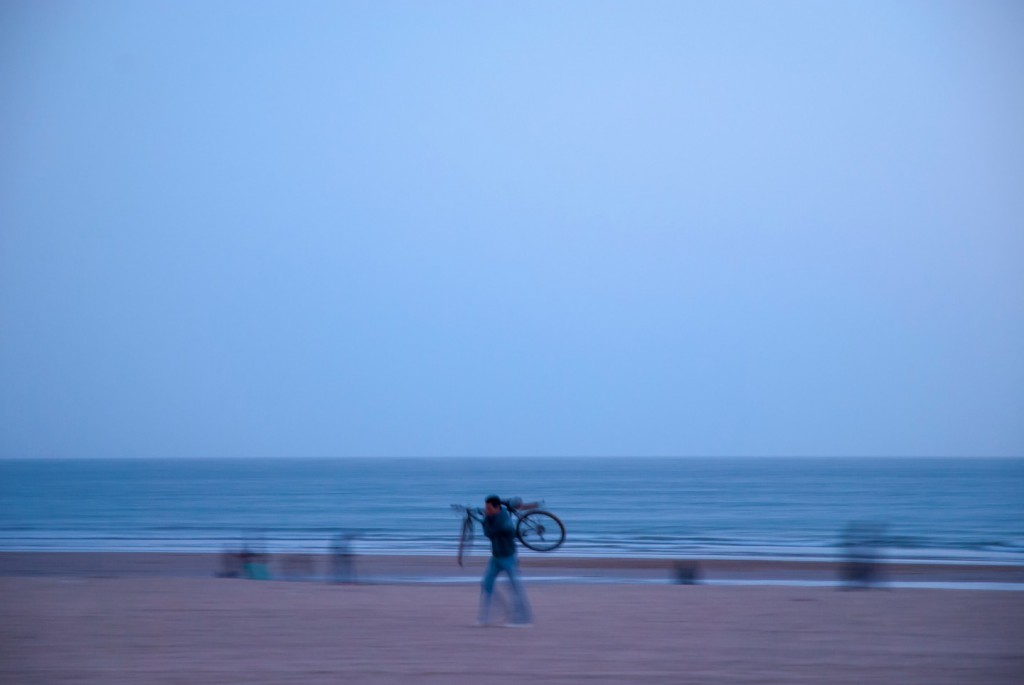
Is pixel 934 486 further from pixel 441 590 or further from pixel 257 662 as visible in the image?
pixel 257 662

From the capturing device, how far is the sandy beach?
7.18 metres

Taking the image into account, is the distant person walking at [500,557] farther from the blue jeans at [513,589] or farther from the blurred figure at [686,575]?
the blurred figure at [686,575]

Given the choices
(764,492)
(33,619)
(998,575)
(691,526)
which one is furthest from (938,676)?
(764,492)

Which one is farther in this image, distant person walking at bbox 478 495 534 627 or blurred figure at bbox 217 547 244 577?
blurred figure at bbox 217 547 244 577

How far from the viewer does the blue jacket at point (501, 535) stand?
944 cm

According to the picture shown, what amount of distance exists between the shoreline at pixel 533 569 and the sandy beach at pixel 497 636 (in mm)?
3721

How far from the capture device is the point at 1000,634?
9086mm

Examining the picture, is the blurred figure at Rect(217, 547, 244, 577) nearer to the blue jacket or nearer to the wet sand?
the wet sand

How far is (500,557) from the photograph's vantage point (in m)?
9.45

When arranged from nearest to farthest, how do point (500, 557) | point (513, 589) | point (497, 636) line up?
point (497, 636) → point (500, 557) → point (513, 589)

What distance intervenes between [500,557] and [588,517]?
1587 inches

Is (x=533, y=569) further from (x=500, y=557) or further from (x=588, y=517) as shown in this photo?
(x=588, y=517)

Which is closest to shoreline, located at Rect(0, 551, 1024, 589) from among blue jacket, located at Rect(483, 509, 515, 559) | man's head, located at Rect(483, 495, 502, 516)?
blue jacket, located at Rect(483, 509, 515, 559)

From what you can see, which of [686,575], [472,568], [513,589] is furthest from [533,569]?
[513,589]
